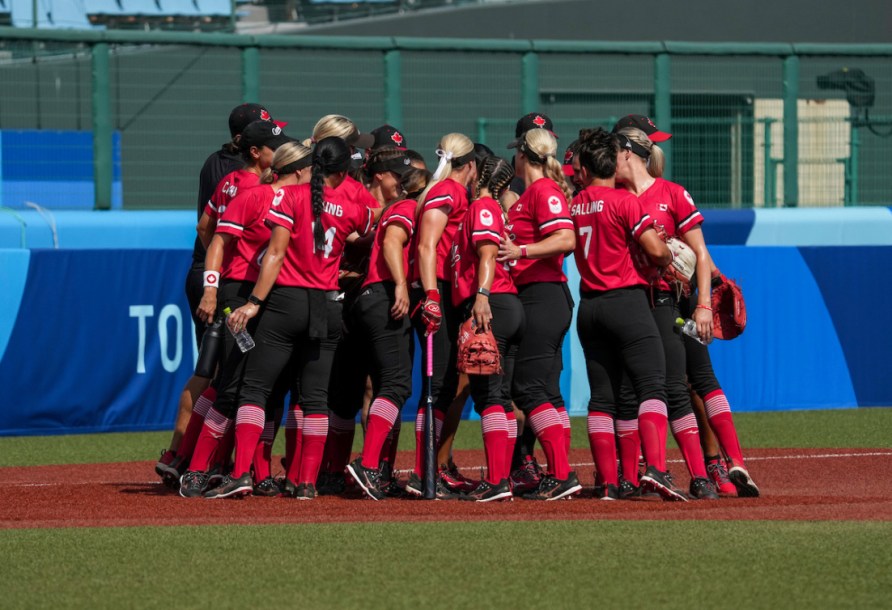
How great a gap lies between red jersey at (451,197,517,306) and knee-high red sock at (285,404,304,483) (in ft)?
3.80

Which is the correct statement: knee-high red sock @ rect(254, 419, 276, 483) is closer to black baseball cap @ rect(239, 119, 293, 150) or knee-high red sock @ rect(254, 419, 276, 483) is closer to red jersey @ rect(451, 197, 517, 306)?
red jersey @ rect(451, 197, 517, 306)

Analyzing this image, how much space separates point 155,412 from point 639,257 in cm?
→ 606

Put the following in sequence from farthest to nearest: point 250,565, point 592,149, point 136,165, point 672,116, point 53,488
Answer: point 672,116 → point 136,165 → point 53,488 → point 592,149 → point 250,565

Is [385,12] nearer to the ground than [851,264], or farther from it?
farther from it

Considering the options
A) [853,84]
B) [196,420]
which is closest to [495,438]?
[196,420]

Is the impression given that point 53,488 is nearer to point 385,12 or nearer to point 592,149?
point 592,149

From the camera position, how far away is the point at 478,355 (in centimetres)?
752

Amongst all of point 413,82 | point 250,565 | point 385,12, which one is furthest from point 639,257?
point 385,12

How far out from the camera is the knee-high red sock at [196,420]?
27.8 feet

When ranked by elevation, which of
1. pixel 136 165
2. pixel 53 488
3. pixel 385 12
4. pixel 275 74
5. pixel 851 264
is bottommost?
pixel 53 488

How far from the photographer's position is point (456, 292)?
313 inches

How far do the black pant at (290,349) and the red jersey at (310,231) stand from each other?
0.09 metres

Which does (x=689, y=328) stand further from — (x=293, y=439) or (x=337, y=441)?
(x=293, y=439)

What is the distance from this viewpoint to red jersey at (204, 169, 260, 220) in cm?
828
